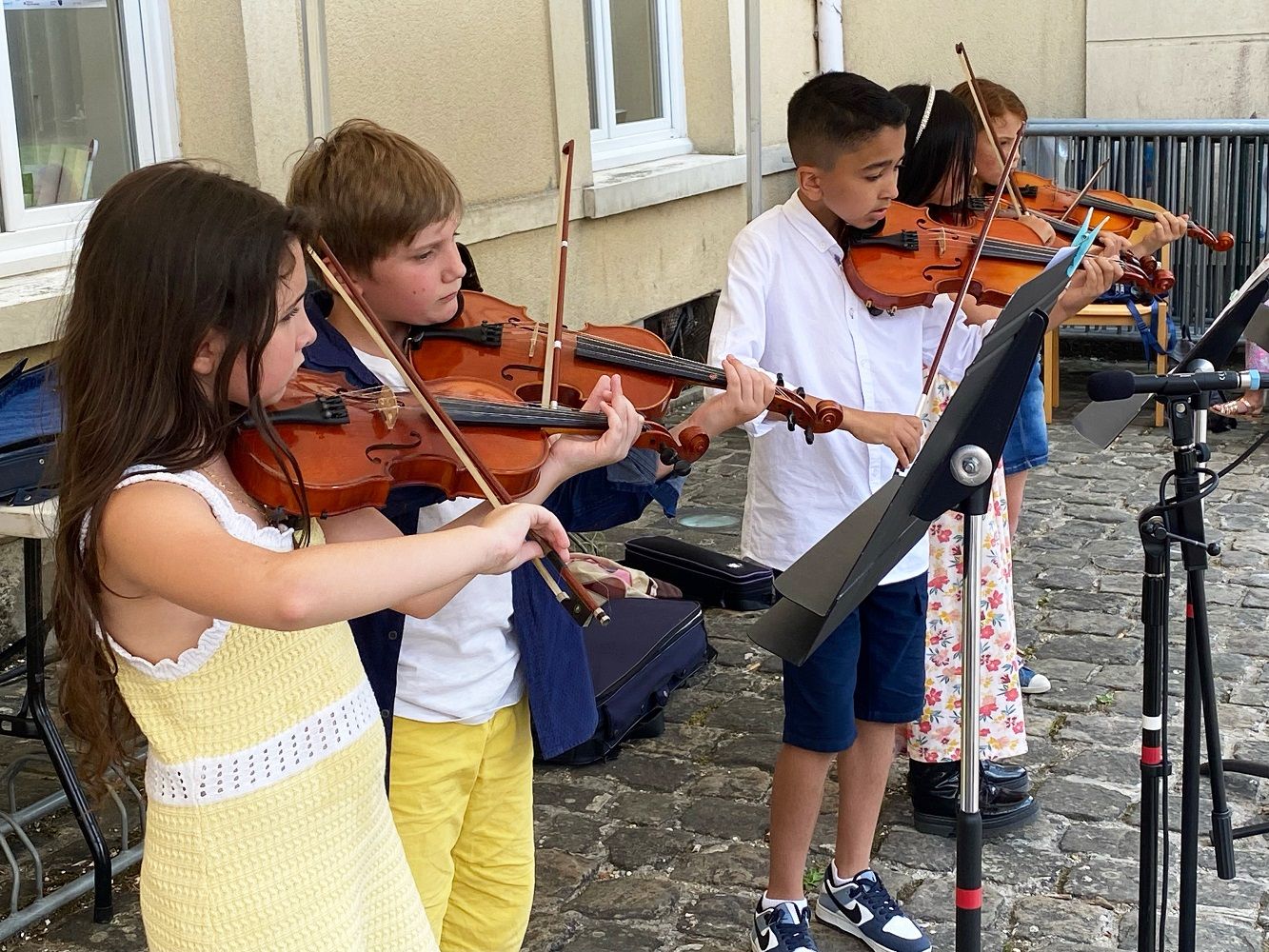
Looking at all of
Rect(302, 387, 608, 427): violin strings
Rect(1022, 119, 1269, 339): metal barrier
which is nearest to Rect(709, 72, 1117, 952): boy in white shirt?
Rect(302, 387, 608, 427): violin strings

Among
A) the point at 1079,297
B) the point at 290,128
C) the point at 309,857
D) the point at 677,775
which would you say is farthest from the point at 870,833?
the point at 290,128

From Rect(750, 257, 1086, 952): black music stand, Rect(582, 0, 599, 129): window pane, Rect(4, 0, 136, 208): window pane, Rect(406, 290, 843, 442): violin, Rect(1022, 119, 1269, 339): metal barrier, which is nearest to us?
Rect(750, 257, 1086, 952): black music stand

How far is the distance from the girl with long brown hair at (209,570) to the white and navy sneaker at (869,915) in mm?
1243

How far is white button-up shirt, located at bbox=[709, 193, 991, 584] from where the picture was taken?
2504 millimetres

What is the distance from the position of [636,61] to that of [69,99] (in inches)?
132

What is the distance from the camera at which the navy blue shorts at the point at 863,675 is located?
8.04ft

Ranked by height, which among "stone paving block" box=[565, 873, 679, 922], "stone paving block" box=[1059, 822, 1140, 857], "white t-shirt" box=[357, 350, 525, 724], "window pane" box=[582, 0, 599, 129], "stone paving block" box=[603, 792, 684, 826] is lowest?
"stone paving block" box=[603, 792, 684, 826]

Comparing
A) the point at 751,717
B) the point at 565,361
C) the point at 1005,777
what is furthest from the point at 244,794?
the point at 751,717

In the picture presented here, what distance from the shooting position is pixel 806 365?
8.27 ft

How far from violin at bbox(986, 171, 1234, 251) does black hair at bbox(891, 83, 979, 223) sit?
929 mm

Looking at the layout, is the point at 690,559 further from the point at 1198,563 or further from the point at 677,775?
the point at 1198,563

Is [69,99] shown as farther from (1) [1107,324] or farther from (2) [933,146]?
(1) [1107,324]

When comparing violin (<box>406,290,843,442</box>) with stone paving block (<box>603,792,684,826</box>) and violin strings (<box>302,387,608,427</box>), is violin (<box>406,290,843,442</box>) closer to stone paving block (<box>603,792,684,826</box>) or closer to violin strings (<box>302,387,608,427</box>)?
violin strings (<box>302,387,608,427</box>)

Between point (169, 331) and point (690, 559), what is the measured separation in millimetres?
3021
